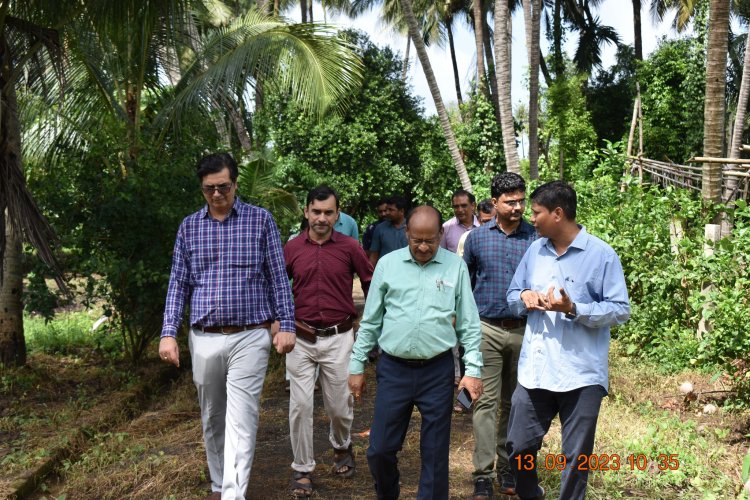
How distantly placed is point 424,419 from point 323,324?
134 centimetres

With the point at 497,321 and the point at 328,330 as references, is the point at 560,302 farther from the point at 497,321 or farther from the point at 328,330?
Result: the point at 328,330

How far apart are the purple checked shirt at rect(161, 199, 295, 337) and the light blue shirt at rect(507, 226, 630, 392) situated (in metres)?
1.51

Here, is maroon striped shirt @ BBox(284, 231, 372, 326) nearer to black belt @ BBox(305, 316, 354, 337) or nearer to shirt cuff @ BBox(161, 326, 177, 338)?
black belt @ BBox(305, 316, 354, 337)

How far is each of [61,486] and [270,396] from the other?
2640mm

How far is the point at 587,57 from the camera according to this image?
30906 mm

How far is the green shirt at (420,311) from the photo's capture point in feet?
14.0

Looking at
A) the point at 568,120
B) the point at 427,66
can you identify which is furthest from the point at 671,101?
the point at 427,66

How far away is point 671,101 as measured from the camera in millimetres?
25547

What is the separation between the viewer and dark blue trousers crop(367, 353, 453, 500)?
4.24 metres

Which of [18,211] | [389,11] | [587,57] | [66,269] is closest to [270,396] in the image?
[66,269]

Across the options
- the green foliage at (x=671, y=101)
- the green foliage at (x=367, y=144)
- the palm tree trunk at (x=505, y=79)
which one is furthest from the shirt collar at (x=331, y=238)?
the green foliage at (x=671, y=101)

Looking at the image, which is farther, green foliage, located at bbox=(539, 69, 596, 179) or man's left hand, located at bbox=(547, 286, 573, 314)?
green foliage, located at bbox=(539, 69, 596, 179)

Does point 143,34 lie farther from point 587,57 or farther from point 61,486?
point 587,57

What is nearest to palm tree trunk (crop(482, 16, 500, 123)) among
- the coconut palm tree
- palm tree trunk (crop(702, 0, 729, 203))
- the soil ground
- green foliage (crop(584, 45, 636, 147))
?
green foliage (crop(584, 45, 636, 147))
